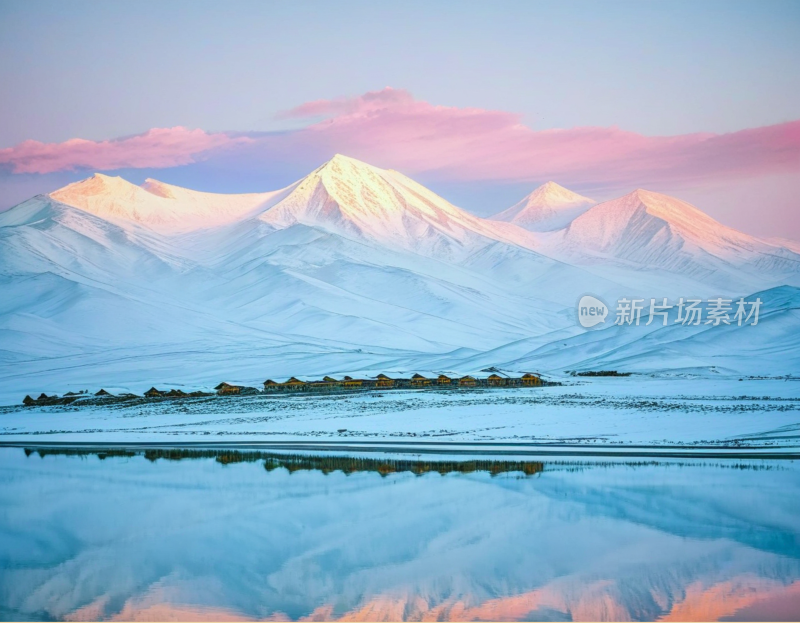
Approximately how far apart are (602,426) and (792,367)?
46.0m

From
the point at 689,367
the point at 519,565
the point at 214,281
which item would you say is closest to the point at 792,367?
the point at 689,367

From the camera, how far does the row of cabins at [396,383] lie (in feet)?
253

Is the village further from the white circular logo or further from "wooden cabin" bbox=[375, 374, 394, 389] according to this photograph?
the white circular logo

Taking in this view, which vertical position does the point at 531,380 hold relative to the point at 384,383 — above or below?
below

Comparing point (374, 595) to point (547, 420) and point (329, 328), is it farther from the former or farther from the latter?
point (329, 328)

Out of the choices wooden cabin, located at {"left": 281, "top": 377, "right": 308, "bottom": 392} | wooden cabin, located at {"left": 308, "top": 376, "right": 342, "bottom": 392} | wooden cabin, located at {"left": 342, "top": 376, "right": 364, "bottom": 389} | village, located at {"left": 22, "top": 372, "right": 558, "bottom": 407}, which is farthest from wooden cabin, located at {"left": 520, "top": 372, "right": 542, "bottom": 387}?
wooden cabin, located at {"left": 281, "top": 377, "right": 308, "bottom": 392}

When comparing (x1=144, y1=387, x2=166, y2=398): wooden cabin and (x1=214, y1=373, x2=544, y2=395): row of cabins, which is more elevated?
(x1=144, y1=387, x2=166, y2=398): wooden cabin

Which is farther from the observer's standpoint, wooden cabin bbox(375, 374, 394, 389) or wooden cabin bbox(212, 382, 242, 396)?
wooden cabin bbox(375, 374, 394, 389)

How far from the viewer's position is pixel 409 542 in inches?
861

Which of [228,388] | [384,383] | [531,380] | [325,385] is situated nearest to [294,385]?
[325,385]

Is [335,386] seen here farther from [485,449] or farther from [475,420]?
[485,449]

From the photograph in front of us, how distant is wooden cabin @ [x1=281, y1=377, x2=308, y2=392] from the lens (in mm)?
77812

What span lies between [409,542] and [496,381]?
57.5m

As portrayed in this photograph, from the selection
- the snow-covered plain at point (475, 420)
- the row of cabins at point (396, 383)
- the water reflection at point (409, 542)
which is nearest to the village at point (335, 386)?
the row of cabins at point (396, 383)
